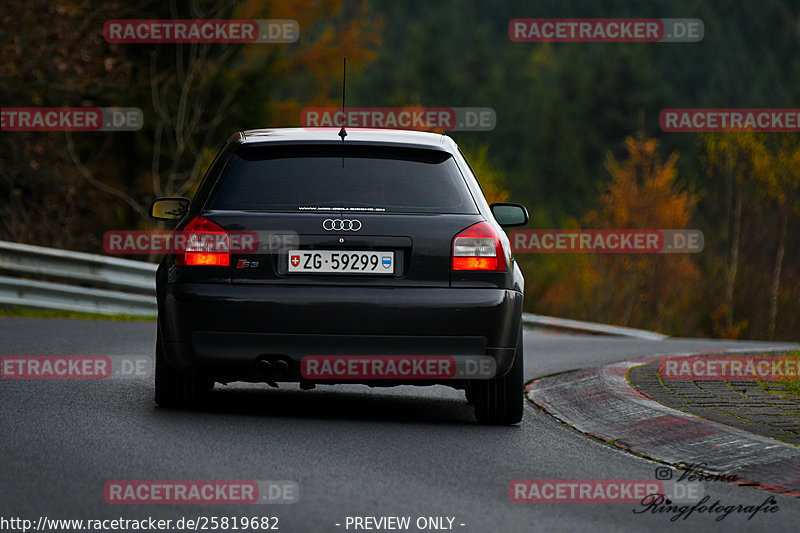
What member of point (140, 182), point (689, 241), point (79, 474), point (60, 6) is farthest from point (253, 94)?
point (79, 474)

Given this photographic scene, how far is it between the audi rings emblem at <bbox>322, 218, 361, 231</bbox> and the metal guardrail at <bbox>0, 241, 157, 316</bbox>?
9.97m

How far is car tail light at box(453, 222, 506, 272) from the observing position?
298 inches

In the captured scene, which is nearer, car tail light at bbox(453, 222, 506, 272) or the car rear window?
car tail light at bbox(453, 222, 506, 272)

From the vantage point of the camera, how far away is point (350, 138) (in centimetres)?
807

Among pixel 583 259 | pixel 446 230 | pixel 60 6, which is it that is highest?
pixel 60 6

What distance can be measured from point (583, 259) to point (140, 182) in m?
12.9

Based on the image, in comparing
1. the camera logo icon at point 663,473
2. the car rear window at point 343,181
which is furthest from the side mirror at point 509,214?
the camera logo icon at point 663,473

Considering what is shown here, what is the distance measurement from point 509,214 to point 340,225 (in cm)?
171

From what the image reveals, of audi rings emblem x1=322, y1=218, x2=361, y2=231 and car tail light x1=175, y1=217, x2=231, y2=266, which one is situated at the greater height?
audi rings emblem x1=322, y1=218, x2=361, y2=231

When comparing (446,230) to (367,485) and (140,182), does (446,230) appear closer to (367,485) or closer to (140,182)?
(367,485)

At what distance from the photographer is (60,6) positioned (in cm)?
2256

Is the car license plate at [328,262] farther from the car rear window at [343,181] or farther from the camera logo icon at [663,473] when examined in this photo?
the camera logo icon at [663,473]

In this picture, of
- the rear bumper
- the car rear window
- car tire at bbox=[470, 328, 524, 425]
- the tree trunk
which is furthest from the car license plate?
the tree trunk

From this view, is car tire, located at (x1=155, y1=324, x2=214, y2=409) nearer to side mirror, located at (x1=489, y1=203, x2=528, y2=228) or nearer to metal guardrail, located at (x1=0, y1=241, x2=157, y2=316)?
side mirror, located at (x1=489, y1=203, x2=528, y2=228)
